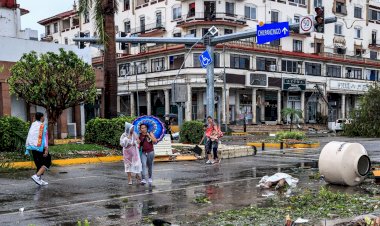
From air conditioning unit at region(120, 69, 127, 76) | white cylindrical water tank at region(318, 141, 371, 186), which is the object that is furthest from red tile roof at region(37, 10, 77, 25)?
white cylindrical water tank at region(318, 141, 371, 186)

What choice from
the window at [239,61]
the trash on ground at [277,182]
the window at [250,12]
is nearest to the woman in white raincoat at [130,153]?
the trash on ground at [277,182]

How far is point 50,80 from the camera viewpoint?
18453 mm

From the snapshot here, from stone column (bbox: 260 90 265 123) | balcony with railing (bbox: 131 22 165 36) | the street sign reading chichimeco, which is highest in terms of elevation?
balcony with railing (bbox: 131 22 165 36)

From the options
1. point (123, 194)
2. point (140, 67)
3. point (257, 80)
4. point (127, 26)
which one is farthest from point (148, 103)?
point (123, 194)

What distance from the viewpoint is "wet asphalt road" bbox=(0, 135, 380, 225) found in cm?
852

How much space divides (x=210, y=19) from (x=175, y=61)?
6090 millimetres

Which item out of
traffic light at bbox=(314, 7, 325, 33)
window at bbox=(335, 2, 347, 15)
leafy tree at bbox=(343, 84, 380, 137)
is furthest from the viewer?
window at bbox=(335, 2, 347, 15)

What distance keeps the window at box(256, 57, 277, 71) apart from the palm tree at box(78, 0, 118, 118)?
35955mm

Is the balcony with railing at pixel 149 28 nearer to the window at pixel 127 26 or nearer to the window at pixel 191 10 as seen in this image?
the window at pixel 127 26

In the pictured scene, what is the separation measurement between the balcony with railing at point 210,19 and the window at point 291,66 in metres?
7.45

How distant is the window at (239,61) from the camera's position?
53.3 m

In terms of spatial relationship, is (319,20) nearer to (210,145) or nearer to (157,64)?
(210,145)

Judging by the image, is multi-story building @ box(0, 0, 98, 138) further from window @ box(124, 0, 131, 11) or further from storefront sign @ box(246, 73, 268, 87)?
window @ box(124, 0, 131, 11)

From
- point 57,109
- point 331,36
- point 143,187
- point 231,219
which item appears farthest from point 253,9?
point 231,219
